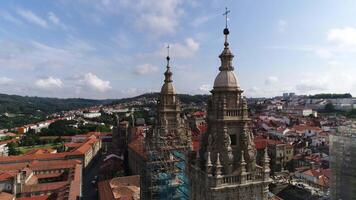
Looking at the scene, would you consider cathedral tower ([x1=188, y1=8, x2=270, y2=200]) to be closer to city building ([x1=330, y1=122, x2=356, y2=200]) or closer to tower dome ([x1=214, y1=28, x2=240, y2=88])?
tower dome ([x1=214, y1=28, x2=240, y2=88])

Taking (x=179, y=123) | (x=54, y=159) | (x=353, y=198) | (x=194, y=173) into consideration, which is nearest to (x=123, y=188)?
(x=179, y=123)

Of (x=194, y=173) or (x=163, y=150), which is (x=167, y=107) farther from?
(x=194, y=173)

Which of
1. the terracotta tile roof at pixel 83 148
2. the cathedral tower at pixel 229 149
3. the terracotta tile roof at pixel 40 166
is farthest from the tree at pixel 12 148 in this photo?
the cathedral tower at pixel 229 149

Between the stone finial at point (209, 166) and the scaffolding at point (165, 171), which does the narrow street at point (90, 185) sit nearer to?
the scaffolding at point (165, 171)

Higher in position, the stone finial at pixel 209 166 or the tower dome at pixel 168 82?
the tower dome at pixel 168 82

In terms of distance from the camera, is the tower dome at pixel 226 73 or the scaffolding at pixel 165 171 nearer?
the tower dome at pixel 226 73

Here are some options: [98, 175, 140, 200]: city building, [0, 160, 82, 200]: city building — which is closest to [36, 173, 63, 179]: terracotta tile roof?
[0, 160, 82, 200]: city building
